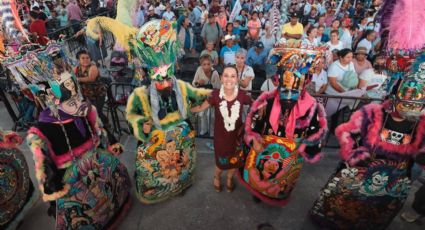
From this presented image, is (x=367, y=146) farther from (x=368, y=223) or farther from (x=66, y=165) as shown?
(x=66, y=165)

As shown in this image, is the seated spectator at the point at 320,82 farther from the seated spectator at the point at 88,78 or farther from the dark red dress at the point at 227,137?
the seated spectator at the point at 88,78

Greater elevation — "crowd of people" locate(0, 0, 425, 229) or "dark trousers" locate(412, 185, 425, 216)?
"crowd of people" locate(0, 0, 425, 229)

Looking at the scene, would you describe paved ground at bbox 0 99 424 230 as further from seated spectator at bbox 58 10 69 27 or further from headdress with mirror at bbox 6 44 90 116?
seated spectator at bbox 58 10 69 27

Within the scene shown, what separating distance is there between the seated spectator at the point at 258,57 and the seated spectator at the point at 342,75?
58.3 inches

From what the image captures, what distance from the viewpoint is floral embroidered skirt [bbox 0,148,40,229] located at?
2.50m

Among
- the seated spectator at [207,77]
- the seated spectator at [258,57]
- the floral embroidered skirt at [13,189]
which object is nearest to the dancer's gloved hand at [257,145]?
the seated spectator at [207,77]

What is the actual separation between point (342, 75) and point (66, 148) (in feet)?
13.0

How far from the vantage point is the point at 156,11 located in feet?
29.8

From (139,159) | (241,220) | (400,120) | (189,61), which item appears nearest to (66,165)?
(139,159)

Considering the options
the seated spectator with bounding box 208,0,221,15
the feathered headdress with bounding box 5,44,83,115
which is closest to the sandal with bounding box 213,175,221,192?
the feathered headdress with bounding box 5,44,83,115

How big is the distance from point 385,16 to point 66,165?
298 cm

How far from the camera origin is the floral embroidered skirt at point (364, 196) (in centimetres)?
242

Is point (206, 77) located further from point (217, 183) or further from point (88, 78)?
point (88, 78)

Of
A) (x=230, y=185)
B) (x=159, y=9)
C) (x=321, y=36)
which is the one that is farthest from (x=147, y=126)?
(x=159, y=9)
